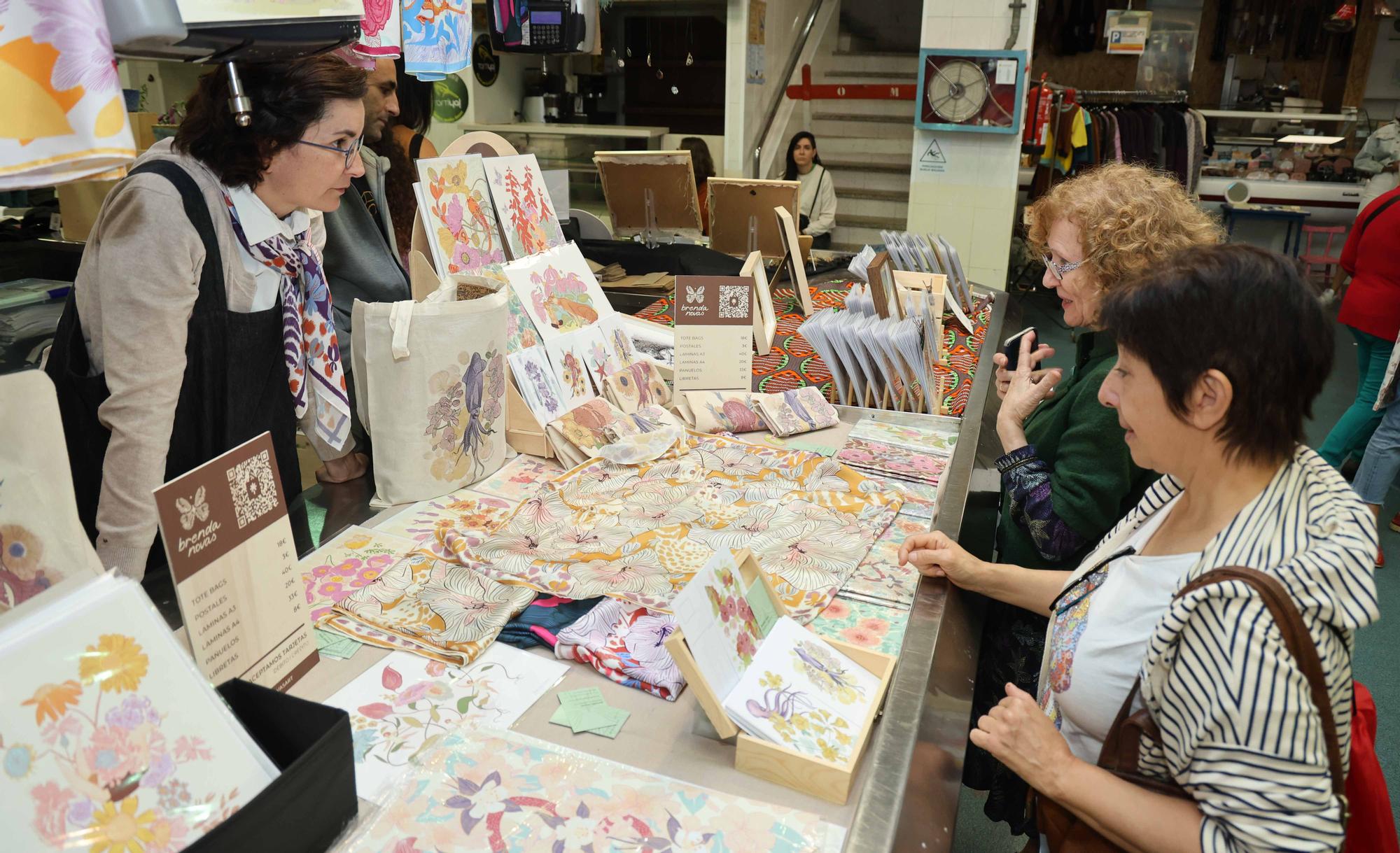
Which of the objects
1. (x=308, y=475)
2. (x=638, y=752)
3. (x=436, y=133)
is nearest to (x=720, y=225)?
(x=308, y=475)

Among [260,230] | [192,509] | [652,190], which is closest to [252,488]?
[192,509]

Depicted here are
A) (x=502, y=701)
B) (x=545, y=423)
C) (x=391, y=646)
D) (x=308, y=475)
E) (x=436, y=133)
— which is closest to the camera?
(x=502, y=701)

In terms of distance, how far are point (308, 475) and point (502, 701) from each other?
1.95 metres

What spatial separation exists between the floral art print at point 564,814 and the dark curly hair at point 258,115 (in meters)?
1.17

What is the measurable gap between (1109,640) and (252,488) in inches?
46.7

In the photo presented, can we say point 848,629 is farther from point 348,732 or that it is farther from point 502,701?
point 348,732

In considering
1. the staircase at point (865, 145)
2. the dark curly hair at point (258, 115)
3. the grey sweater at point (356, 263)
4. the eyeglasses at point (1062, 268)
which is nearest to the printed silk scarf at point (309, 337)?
the dark curly hair at point (258, 115)

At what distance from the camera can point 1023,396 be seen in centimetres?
216

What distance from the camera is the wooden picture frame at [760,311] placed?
3.40 metres

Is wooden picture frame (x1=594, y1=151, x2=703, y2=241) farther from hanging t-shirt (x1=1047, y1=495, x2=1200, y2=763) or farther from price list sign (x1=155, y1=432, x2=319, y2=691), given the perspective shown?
hanging t-shirt (x1=1047, y1=495, x2=1200, y2=763)

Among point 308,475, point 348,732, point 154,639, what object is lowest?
point 308,475

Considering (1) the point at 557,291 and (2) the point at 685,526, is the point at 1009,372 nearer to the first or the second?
(2) the point at 685,526

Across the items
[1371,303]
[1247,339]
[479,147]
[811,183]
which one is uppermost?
[479,147]

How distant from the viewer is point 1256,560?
3.59 ft
